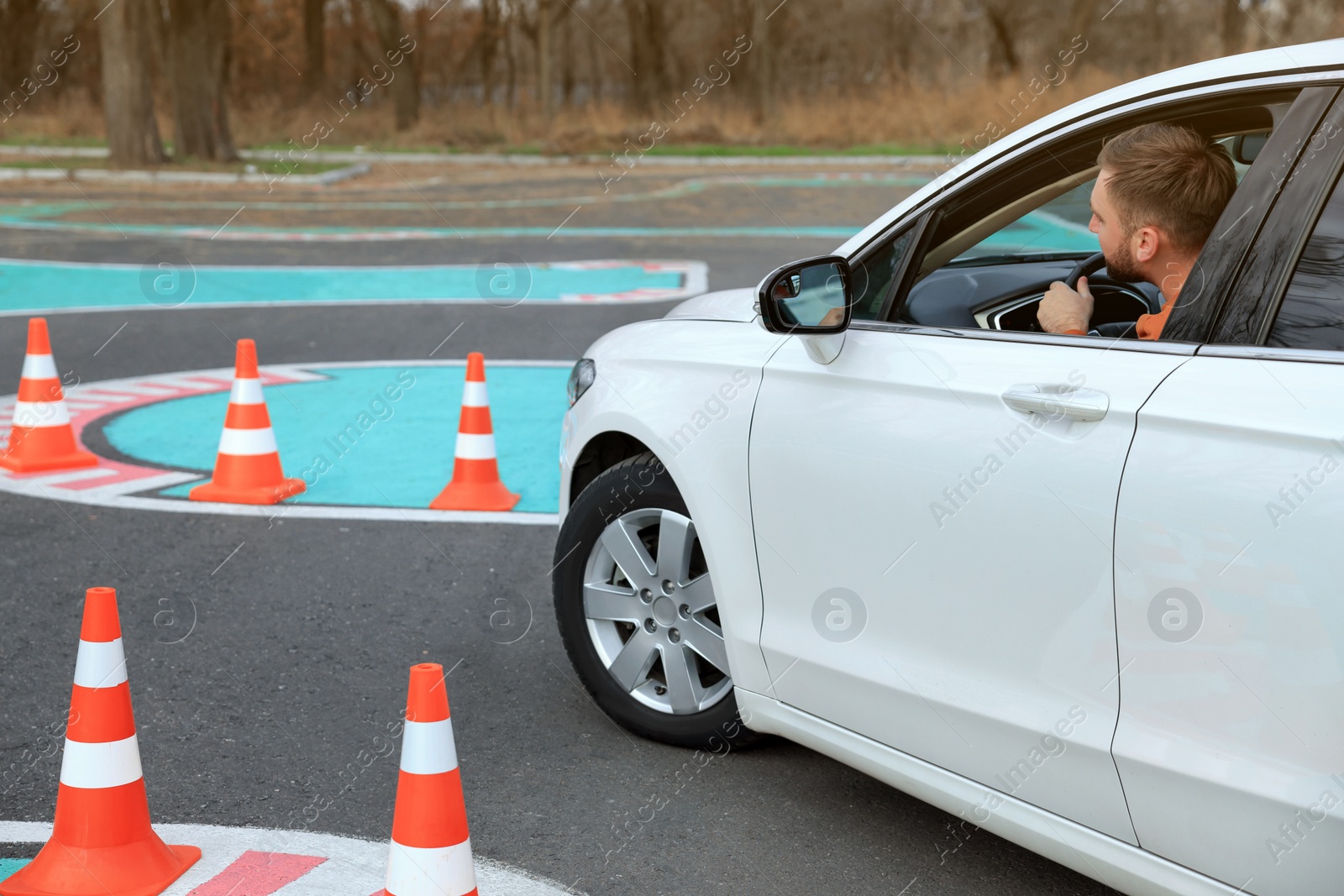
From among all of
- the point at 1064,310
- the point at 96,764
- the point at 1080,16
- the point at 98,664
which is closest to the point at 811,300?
the point at 1064,310

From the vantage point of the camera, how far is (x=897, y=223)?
134 inches

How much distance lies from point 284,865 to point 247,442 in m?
3.61

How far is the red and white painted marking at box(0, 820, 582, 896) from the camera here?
3.11 metres

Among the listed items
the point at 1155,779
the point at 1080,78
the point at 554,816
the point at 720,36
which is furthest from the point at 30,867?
the point at 720,36

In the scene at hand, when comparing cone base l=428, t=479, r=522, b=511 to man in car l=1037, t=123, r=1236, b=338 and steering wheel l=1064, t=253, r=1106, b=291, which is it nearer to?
steering wheel l=1064, t=253, r=1106, b=291

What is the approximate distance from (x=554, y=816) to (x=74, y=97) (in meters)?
48.0

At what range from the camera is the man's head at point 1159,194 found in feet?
9.63

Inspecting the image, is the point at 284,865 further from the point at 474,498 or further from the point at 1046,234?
the point at 474,498

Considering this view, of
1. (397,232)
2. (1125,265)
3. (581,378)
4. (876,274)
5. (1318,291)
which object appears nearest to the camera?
(1318,291)

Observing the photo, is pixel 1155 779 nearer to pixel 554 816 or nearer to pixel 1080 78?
pixel 554 816

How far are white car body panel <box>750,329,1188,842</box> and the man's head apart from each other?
0.39 m

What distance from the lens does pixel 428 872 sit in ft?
8.79

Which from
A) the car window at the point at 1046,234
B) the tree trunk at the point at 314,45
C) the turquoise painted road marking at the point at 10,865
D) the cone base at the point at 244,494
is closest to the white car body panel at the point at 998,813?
the car window at the point at 1046,234

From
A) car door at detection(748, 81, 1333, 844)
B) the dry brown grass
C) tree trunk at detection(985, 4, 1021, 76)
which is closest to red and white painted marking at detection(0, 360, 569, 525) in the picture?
car door at detection(748, 81, 1333, 844)
